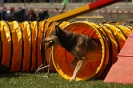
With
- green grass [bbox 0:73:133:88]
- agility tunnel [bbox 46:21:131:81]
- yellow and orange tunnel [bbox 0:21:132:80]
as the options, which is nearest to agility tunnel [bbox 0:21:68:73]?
yellow and orange tunnel [bbox 0:21:132:80]

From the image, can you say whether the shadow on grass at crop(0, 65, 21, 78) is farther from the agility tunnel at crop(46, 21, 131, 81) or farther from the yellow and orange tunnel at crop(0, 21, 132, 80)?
the agility tunnel at crop(46, 21, 131, 81)

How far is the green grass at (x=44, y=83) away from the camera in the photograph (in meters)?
7.80

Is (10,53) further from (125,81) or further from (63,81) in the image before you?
(125,81)

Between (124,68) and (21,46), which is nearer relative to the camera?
(124,68)

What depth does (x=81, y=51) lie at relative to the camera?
29.5 feet

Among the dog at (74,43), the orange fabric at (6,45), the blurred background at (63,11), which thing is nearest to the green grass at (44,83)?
the dog at (74,43)

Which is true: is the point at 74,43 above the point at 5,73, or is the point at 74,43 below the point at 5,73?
above

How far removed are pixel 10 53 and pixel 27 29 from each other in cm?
70

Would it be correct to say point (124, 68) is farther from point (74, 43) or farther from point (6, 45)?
point (6, 45)

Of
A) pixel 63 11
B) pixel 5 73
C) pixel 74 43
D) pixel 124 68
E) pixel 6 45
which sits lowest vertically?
pixel 63 11

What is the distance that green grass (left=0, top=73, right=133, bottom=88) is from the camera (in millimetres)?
7797

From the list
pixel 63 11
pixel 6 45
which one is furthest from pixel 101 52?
pixel 63 11

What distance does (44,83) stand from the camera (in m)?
8.23

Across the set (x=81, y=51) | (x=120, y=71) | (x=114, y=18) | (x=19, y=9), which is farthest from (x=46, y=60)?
(x=19, y=9)
